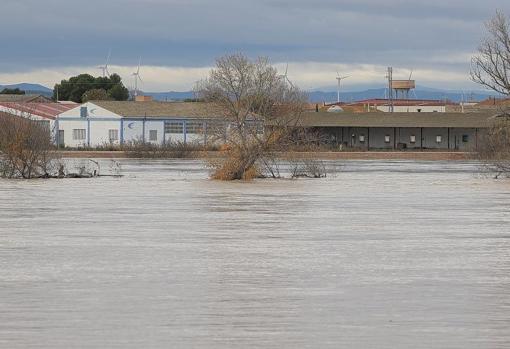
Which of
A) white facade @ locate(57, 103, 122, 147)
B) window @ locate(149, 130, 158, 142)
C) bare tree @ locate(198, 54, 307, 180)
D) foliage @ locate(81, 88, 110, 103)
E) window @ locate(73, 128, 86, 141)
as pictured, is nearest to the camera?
bare tree @ locate(198, 54, 307, 180)

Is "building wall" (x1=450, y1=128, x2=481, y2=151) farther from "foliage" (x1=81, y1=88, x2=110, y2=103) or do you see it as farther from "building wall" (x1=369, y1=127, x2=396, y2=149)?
"foliage" (x1=81, y1=88, x2=110, y2=103)

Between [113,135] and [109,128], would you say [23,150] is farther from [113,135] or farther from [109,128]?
[113,135]

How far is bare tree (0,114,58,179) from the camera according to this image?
182 feet

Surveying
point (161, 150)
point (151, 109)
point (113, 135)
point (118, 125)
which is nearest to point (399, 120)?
point (151, 109)

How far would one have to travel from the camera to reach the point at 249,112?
55.3m

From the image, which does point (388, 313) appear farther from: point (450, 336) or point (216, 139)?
point (216, 139)

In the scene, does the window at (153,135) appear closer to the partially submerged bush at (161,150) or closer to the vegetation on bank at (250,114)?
the partially submerged bush at (161,150)

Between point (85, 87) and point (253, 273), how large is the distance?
146 metres

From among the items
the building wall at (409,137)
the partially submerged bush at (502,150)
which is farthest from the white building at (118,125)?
the partially submerged bush at (502,150)

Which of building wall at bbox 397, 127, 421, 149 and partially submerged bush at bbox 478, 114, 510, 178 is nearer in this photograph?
partially submerged bush at bbox 478, 114, 510, 178

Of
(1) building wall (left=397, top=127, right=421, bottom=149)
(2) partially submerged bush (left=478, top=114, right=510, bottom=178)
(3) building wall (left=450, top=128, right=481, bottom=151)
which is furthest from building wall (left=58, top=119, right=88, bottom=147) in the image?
(2) partially submerged bush (left=478, top=114, right=510, bottom=178)

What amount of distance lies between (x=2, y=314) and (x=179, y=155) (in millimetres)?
82722

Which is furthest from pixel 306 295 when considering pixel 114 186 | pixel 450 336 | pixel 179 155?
pixel 179 155

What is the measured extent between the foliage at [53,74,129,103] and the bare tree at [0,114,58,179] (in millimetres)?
102686
